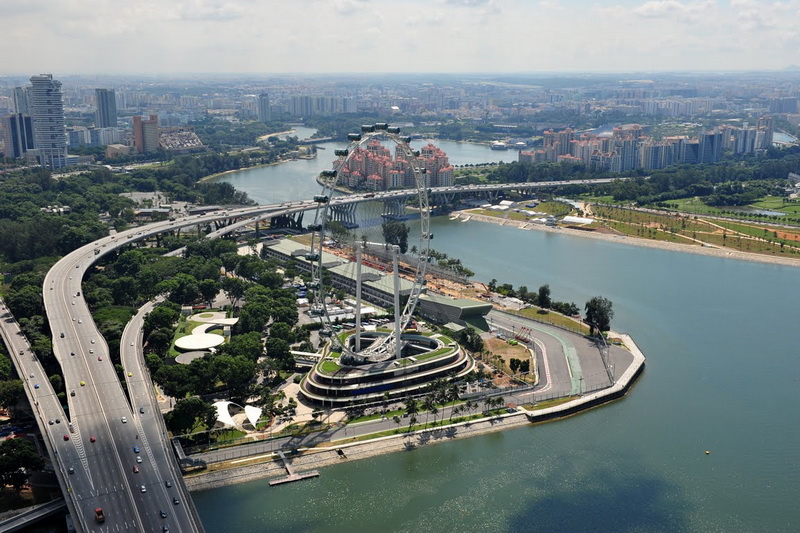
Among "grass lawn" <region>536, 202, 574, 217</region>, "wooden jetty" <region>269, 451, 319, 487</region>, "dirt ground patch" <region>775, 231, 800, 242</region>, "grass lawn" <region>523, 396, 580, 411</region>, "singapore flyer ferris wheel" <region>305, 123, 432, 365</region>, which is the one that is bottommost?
"wooden jetty" <region>269, 451, 319, 487</region>

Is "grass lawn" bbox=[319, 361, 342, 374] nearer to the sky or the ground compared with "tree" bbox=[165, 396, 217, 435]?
nearer to the sky

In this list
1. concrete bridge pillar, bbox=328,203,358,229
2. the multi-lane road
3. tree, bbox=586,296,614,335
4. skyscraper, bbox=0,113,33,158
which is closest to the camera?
the multi-lane road

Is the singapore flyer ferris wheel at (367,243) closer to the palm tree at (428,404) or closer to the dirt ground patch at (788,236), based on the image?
the palm tree at (428,404)

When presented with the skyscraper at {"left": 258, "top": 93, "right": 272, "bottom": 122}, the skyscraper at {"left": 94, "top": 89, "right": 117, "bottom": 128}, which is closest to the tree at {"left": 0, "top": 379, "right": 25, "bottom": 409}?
the skyscraper at {"left": 94, "top": 89, "right": 117, "bottom": 128}

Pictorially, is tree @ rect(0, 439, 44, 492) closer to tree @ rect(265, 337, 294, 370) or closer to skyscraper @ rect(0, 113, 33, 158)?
tree @ rect(265, 337, 294, 370)

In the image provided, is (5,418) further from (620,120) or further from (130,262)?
(620,120)

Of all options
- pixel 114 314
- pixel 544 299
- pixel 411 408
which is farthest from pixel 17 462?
pixel 544 299
